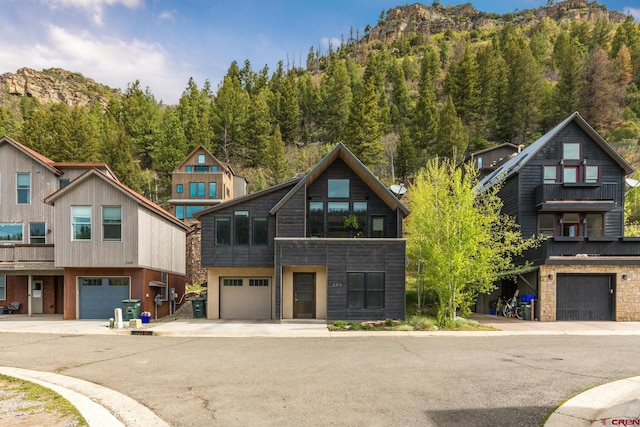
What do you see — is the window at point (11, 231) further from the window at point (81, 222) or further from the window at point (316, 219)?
the window at point (316, 219)

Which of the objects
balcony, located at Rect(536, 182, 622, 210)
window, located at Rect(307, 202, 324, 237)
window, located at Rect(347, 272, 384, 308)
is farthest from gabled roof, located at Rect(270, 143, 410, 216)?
balcony, located at Rect(536, 182, 622, 210)

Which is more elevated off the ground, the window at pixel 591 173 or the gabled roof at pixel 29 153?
the gabled roof at pixel 29 153

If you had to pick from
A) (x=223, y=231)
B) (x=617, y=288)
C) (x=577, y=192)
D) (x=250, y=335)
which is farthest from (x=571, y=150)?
(x=250, y=335)

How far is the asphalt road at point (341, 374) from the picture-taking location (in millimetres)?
7277

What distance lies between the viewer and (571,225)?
2583 centimetres

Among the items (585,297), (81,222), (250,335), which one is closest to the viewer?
(250,335)

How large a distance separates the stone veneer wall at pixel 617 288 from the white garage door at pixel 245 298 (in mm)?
14717

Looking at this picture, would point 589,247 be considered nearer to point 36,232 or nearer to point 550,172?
point 550,172

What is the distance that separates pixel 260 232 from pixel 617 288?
18.8m

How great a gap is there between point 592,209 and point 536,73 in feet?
145

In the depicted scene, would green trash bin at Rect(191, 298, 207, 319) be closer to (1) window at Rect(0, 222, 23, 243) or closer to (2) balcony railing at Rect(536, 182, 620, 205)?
(1) window at Rect(0, 222, 23, 243)

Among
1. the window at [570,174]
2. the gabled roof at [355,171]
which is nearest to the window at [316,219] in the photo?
the gabled roof at [355,171]

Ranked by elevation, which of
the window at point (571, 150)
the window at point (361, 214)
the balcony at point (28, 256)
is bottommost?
the balcony at point (28, 256)

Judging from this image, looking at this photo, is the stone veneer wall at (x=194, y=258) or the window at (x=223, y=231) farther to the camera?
the stone veneer wall at (x=194, y=258)
